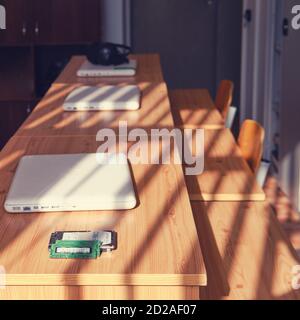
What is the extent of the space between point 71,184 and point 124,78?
1.89 metres

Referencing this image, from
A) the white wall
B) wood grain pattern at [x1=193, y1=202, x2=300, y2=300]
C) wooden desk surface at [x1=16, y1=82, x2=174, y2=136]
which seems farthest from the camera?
the white wall

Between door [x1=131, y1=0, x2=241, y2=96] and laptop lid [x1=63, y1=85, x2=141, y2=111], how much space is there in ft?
9.05

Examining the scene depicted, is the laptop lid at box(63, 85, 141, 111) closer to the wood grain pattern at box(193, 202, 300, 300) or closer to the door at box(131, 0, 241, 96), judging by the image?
the wood grain pattern at box(193, 202, 300, 300)

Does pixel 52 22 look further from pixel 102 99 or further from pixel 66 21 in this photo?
pixel 102 99

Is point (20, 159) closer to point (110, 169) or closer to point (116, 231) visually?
point (110, 169)

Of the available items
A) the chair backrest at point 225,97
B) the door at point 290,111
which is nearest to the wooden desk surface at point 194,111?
the chair backrest at point 225,97

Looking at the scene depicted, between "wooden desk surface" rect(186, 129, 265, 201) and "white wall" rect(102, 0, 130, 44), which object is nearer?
"wooden desk surface" rect(186, 129, 265, 201)

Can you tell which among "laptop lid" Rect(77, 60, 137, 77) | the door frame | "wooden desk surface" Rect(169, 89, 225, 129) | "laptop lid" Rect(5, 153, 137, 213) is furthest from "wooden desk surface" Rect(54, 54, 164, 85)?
"laptop lid" Rect(5, 153, 137, 213)

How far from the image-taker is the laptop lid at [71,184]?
1650 millimetres

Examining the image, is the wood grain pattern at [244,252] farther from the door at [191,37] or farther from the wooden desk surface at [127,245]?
the door at [191,37]

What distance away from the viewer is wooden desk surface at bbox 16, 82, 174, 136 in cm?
252

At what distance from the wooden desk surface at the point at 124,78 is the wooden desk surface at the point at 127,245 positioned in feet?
5.39

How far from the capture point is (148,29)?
576 centimetres

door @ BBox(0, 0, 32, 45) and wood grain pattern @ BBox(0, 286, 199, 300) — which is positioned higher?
door @ BBox(0, 0, 32, 45)
